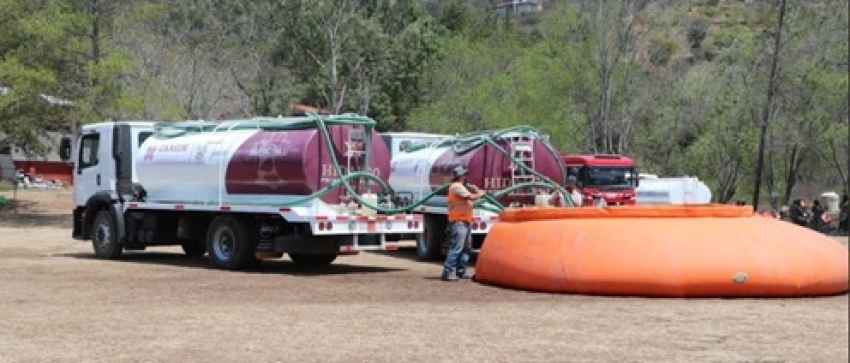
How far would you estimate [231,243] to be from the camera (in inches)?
751

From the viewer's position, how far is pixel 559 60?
4953 cm

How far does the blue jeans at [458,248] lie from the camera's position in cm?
1617

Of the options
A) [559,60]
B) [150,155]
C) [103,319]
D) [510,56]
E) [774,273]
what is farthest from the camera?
[510,56]

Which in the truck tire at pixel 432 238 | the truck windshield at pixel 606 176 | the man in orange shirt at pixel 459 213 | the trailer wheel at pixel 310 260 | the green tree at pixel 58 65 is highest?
the green tree at pixel 58 65

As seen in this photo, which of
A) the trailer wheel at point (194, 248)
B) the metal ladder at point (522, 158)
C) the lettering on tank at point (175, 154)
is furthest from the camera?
the trailer wheel at point (194, 248)

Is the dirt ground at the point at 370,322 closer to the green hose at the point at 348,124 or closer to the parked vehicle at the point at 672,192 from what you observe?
the green hose at the point at 348,124

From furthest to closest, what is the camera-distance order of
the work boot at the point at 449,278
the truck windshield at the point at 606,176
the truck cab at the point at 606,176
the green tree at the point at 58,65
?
1. the green tree at the point at 58,65
2. the truck windshield at the point at 606,176
3. the truck cab at the point at 606,176
4. the work boot at the point at 449,278

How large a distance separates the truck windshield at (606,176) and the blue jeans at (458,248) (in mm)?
16490

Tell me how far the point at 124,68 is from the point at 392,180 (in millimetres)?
16697

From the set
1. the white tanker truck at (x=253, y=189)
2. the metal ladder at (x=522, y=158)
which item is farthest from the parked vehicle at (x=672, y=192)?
the white tanker truck at (x=253, y=189)

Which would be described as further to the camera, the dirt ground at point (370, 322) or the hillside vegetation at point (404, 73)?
the hillside vegetation at point (404, 73)

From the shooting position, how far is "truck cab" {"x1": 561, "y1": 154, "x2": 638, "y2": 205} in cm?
3241

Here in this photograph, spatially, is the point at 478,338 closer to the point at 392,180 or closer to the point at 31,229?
the point at 392,180

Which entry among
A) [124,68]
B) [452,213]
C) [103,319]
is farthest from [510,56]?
[103,319]
